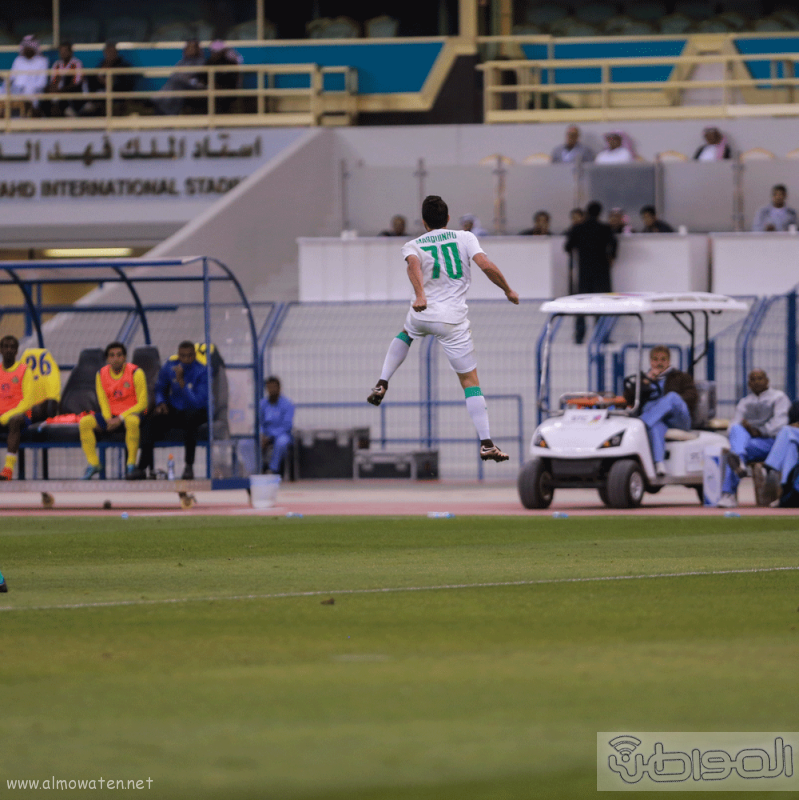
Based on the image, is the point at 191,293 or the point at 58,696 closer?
the point at 58,696

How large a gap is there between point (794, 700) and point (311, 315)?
1932 cm

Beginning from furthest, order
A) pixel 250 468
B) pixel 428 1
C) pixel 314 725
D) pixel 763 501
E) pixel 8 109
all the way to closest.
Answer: pixel 428 1, pixel 8 109, pixel 250 468, pixel 763 501, pixel 314 725

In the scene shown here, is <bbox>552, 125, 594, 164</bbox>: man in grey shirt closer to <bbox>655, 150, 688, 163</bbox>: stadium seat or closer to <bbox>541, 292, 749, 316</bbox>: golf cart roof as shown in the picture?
<bbox>655, 150, 688, 163</bbox>: stadium seat

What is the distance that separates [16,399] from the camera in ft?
58.3

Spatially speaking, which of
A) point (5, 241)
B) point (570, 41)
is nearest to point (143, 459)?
point (5, 241)

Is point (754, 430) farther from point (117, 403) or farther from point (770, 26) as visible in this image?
point (770, 26)

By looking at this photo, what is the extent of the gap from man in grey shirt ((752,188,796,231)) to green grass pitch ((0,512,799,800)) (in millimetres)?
16931

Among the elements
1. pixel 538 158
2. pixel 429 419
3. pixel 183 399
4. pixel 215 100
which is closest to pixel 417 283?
pixel 183 399

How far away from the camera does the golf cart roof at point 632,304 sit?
17.3 metres

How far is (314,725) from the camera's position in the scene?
5266 mm

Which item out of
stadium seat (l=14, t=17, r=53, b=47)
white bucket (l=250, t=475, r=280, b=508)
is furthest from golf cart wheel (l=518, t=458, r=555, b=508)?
stadium seat (l=14, t=17, r=53, b=47)

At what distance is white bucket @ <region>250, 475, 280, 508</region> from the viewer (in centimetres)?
1714

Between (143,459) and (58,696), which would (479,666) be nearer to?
(58,696)

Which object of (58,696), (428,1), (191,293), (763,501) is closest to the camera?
(58,696)
